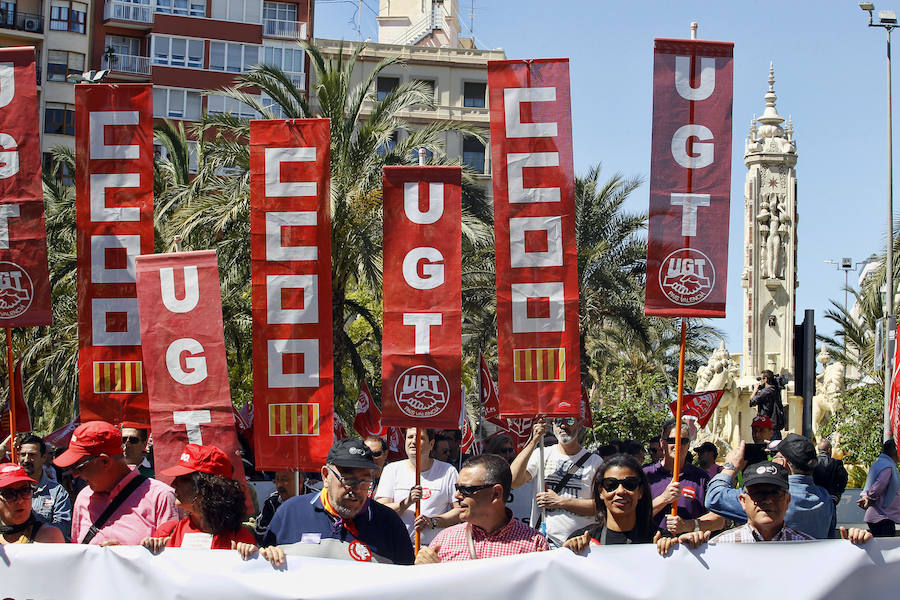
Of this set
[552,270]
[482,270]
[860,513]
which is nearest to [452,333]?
[552,270]

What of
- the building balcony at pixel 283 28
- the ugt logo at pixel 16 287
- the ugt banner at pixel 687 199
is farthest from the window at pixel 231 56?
the ugt banner at pixel 687 199

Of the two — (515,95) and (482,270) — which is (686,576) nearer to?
(515,95)

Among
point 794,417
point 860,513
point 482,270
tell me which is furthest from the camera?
point 794,417

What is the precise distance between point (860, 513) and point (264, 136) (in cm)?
844

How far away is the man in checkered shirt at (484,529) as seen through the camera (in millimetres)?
6004

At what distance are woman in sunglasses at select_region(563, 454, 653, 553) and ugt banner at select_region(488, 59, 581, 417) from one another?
9.74 ft

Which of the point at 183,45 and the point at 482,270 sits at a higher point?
the point at 183,45

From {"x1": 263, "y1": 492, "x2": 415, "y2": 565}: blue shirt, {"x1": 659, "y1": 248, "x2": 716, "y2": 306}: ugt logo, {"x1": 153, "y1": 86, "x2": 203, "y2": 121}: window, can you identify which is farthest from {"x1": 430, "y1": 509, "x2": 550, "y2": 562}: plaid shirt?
{"x1": 153, "y1": 86, "x2": 203, "y2": 121}: window

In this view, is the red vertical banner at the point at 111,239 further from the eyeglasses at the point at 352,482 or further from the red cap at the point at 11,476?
the eyeglasses at the point at 352,482

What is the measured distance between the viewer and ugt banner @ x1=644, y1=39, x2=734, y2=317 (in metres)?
8.54

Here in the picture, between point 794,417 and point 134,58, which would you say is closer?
point 794,417

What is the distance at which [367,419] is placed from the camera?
50.3 ft

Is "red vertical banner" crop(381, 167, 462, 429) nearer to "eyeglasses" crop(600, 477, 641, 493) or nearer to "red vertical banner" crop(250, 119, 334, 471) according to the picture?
"red vertical banner" crop(250, 119, 334, 471)

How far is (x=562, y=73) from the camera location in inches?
385
